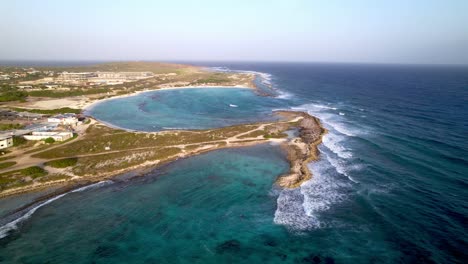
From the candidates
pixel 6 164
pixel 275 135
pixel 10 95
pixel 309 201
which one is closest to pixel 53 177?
pixel 6 164

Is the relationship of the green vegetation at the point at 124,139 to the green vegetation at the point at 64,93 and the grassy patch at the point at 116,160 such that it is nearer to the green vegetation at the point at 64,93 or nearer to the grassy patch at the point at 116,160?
the grassy patch at the point at 116,160

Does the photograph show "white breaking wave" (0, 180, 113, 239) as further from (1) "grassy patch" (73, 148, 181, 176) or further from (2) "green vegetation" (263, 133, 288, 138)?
(2) "green vegetation" (263, 133, 288, 138)

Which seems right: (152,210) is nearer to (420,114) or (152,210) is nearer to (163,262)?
(163,262)

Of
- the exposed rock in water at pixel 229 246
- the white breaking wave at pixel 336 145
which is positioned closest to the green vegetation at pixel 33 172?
the exposed rock in water at pixel 229 246

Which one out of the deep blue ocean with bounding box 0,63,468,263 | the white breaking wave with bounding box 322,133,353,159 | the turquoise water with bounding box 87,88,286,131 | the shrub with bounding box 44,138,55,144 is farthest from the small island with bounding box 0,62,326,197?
the turquoise water with bounding box 87,88,286,131

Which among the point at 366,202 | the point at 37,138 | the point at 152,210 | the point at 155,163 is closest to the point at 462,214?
the point at 366,202

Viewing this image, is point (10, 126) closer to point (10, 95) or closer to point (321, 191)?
point (10, 95)

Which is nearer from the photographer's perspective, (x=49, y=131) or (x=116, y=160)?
(x=116, y=160)
